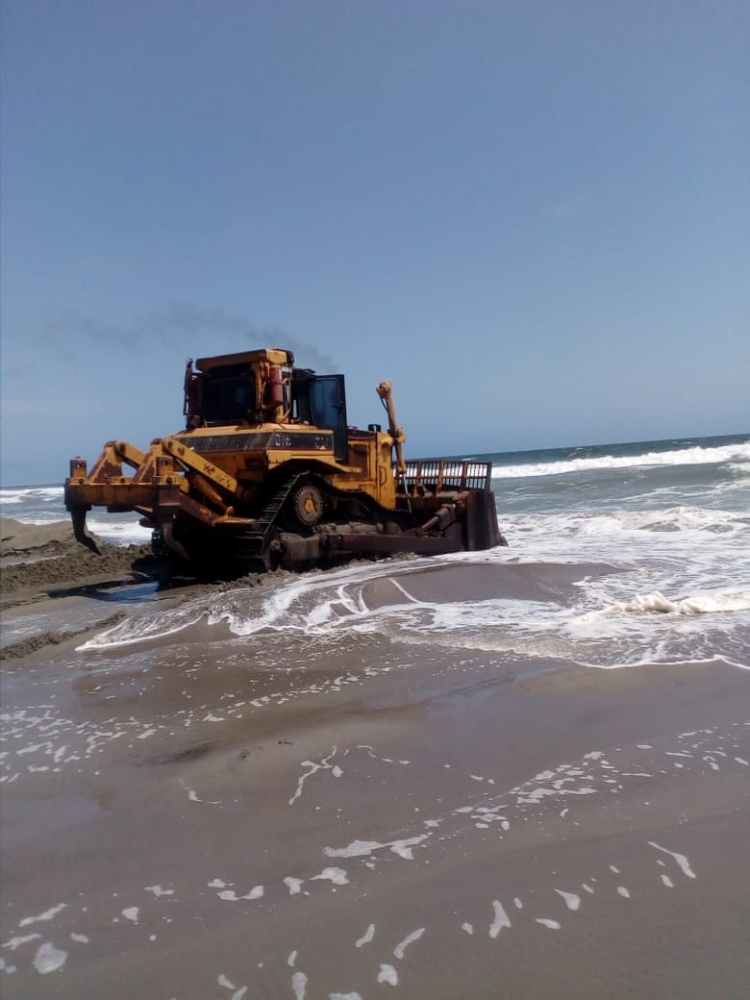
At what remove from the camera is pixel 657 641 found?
609 centimetres

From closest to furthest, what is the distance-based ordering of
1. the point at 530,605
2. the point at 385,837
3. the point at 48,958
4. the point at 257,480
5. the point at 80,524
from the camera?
the point at 48,958
the point at 385,837
the point at 530,605
the point at 80,524
the point at 257,480

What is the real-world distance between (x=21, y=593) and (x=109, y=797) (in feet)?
24.6

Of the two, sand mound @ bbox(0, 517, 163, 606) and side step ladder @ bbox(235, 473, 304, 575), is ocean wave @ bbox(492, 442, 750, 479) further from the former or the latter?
side step ladder @ bbox(235, 473, 304, 575)

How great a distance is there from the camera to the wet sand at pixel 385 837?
7.93ft

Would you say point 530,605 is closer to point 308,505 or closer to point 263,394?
point 308,505

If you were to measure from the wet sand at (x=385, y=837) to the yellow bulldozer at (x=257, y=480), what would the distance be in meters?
4.19

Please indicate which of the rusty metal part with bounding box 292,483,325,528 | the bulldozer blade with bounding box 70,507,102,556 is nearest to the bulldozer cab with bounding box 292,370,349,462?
the rusty metal part with bounding box 292,483,325,528

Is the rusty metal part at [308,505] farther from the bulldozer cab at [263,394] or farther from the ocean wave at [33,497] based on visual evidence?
the ocean wave at [33,497]

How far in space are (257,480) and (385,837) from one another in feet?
23.9

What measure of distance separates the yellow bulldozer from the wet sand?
4.19 meters

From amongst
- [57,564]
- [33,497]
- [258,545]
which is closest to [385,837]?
[258,545]

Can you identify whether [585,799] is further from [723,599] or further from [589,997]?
[723,599]

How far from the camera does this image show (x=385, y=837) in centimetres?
316

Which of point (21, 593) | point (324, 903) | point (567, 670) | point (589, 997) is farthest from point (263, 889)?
point (21, 593)
